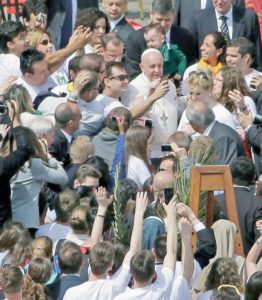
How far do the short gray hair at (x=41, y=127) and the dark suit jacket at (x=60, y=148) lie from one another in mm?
459

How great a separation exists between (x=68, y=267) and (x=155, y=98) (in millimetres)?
4005

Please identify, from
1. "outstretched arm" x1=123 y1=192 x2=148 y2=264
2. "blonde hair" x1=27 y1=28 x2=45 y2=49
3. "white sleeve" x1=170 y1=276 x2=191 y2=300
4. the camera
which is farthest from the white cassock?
"white sleeve" x1=170 y1=276 x2=191 y2=300

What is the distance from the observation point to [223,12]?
64.5 feet

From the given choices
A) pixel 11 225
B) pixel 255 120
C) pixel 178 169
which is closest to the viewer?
pixel 11 225

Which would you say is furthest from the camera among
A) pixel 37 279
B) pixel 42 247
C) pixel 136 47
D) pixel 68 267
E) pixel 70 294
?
pixel 136 47

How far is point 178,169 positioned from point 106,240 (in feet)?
3.29

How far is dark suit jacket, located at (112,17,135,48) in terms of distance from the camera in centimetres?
1959

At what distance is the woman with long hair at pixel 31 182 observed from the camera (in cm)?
1550

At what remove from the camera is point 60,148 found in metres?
16.5

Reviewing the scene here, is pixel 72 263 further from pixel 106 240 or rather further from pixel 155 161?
pixel 155 161

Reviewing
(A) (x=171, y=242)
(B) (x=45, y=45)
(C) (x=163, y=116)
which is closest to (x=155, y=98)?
(C) (x=163, y=116)

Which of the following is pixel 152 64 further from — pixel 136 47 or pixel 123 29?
pixel 123 29

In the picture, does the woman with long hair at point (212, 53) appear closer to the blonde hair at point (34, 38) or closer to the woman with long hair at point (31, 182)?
the blonde hair at point (34, 38)

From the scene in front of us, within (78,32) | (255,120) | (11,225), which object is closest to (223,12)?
(78,32)
